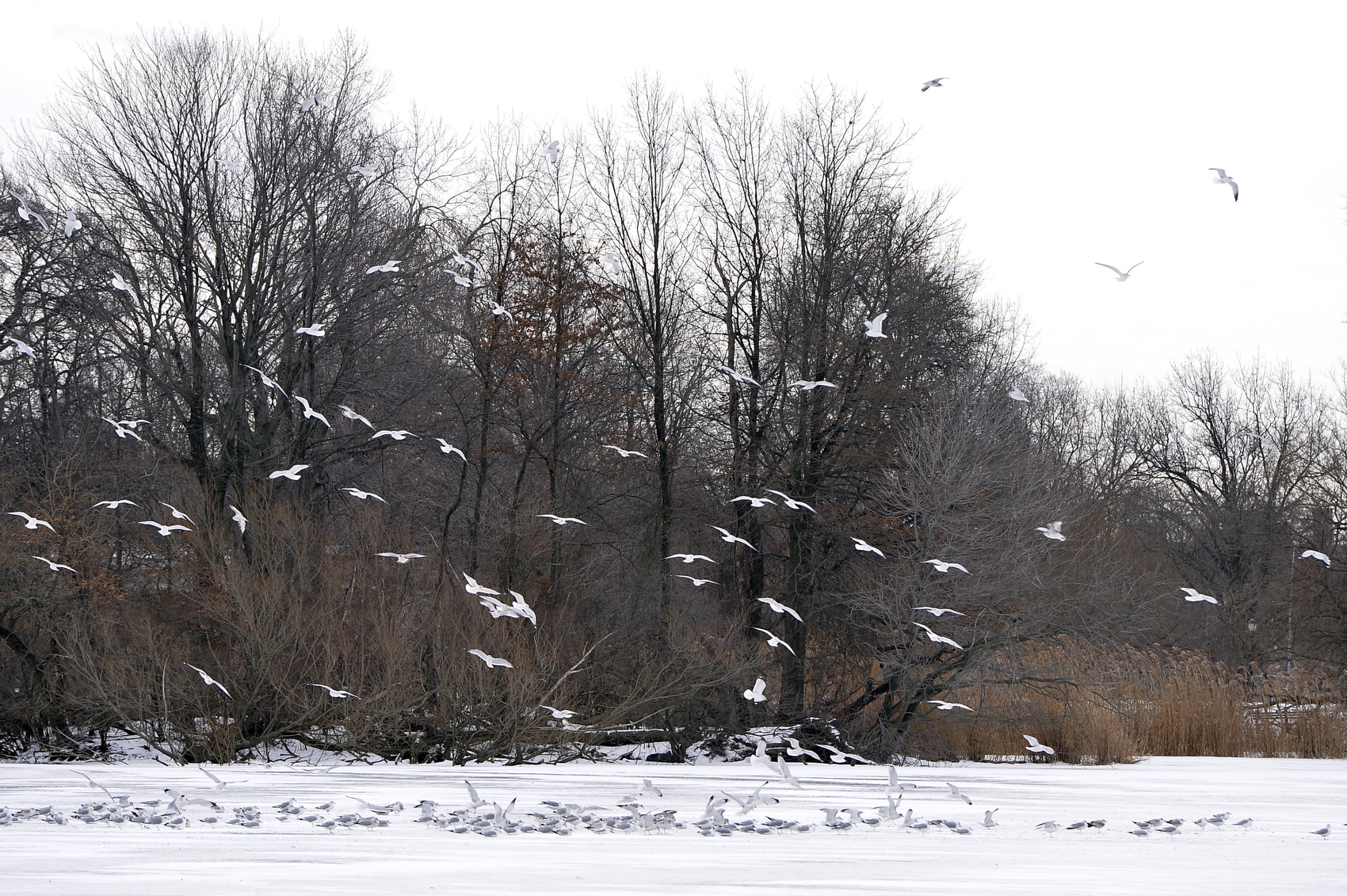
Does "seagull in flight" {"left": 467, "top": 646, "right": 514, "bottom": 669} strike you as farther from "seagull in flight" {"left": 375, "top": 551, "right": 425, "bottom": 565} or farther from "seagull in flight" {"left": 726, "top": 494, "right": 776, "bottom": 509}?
"seagull in flight" {"left": 726, "top": 494, "right": 776, "bottom": 509}

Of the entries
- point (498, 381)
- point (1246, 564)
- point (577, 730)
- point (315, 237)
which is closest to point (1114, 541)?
point (1246, 564)

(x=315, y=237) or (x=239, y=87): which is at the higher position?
(x=239, y=87)

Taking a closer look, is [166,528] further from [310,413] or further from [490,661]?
[490,661]

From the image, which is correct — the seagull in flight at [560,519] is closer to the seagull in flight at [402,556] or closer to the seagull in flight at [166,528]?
the seagull in flight at [402,556]


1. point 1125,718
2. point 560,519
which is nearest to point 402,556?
point 560,519

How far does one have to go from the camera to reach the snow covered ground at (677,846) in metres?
7.44

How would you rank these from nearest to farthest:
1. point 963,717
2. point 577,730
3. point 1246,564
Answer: point 577,730 < point 963,717 < point 1246,564

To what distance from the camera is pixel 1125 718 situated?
20547 millimetres

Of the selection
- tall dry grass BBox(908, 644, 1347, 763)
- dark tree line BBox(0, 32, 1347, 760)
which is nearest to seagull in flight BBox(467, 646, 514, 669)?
dark tree line BBox(0, 32, 1347, 760)

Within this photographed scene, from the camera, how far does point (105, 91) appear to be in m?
23.4

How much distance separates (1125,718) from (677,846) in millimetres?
13594

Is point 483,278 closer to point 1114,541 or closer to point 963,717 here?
point 963,717

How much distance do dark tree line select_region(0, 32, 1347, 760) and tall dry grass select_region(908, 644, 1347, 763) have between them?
65cm

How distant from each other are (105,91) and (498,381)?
29.1 ft
